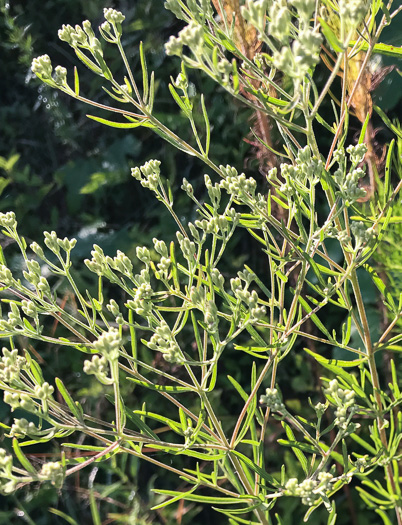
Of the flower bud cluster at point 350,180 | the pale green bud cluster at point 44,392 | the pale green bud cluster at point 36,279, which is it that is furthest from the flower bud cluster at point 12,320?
the flower bud cluster at point 350,180

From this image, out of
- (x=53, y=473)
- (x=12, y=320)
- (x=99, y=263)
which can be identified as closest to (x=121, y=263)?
(x=99, y=263)

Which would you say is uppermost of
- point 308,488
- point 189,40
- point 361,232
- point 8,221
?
point 189,40

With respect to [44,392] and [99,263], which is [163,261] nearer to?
[99,263]

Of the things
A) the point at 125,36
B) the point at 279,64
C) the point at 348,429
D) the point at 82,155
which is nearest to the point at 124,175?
the point at 82,155

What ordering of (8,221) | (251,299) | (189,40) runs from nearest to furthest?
(189,40) → (251,299) → (8,221)

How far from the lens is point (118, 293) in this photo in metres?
1.71

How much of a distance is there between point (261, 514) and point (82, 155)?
4.33 ft

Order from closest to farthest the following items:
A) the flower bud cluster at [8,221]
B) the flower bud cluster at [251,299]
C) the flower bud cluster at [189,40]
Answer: the flower bud cluster at [189,40]
the flower bud cluster at [251,299]
the flower bud cluster at [8,221]

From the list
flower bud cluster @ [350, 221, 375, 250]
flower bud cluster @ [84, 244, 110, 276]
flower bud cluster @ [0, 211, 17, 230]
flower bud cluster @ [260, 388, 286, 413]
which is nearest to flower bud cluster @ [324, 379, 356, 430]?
flower bud cluster @ [260, 388, 286, 413]

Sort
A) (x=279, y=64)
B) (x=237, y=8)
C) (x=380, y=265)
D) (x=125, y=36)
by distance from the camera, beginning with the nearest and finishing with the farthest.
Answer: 1. (x=279, y=64)
2. (x=237, y=8)
3. (x=380, y=265)
4. (x=125, y=36)

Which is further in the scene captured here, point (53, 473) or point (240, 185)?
point (240, 185)

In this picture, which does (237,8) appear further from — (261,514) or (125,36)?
(125,36)

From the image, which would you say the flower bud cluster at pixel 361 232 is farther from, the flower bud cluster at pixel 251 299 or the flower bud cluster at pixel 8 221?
the flower bud cluster at pixel 8 221

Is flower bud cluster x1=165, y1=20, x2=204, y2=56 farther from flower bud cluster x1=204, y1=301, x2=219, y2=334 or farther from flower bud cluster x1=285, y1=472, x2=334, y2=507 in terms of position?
flower bud cluster x1=285, y1=472, x2=334, y2=507
